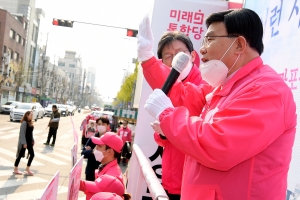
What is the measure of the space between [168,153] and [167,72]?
569 mm

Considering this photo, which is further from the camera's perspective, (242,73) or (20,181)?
(20,181)

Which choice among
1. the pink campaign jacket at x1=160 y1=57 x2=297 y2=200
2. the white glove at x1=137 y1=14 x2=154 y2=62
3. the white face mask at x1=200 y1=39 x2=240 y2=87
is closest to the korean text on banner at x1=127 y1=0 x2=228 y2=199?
the white glove at x1=137 y1=14 x2=154 y2=62

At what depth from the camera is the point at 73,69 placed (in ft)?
377

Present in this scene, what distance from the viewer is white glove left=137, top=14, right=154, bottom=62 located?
1897 millimetres

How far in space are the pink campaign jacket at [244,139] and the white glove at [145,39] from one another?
0.67 meters

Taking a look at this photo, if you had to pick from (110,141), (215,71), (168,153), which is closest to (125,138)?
(110,141)

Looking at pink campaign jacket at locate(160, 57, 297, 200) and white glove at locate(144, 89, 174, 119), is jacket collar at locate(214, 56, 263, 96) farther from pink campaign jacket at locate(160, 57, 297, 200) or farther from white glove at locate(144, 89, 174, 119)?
white glove at locate(144, 89, 174, 119)

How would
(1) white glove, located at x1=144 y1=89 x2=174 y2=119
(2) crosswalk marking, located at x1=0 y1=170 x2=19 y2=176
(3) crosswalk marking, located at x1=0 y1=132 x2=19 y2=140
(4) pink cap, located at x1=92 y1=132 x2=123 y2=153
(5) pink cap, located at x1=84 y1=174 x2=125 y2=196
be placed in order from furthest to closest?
(3) crosswalk marking, located at x1=0 y1=132 x2=19 y2=140 < (2) crosswalk marking, located at x1=0 y1=170 x2=19 y2=176 < (4) pink cap, located at x1=92 y1=132 x2=123 y2=153 < (5) pink cap, located at x1=84 y1=174 x2=125 y2=196 < (1) white glove, located at x1=144 y1=89 x2=174 y2=119

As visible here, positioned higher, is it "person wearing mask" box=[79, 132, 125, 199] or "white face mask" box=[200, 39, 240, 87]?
"white face mask" box=[200, 39, 240, 87]

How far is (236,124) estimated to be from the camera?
118 cm

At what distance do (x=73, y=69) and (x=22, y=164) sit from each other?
108927mm

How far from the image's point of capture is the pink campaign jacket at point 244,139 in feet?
3.85

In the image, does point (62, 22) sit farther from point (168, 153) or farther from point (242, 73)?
point (242, 73)

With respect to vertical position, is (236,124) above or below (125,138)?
above
